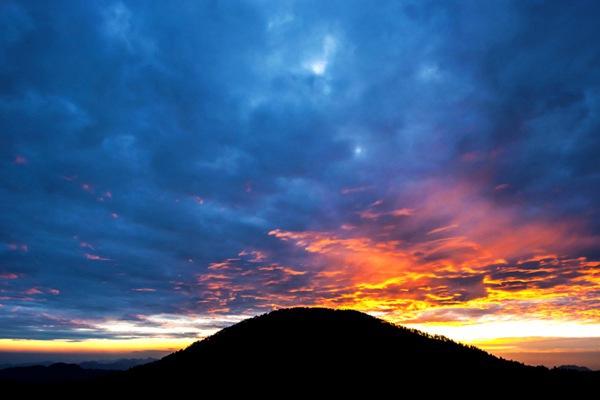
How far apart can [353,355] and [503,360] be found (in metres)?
13.5

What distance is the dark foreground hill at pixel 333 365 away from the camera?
26.3 metres

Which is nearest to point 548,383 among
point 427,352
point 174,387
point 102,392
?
point 427,352

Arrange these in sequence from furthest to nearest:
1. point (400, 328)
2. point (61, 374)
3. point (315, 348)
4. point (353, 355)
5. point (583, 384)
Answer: point (61, 374), point (400, 328), point (315, 348), point (353, 355), point (583, 384)

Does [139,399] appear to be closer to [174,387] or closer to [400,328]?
[174,387]

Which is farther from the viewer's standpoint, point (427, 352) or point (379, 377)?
point (427, 352)

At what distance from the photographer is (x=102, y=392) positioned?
1304 inches

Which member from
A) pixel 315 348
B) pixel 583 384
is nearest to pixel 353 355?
pixel 315 348

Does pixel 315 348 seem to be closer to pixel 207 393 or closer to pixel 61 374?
pixel 207 393

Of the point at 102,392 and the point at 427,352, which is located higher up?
the point at 427,352

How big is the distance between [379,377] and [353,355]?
5.02 m

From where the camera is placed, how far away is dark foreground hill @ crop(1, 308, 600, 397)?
86.3 feet

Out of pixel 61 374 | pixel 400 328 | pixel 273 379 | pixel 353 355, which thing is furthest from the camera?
pixel 61 374

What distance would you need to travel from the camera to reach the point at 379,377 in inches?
1055

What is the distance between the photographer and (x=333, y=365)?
29.6 m
